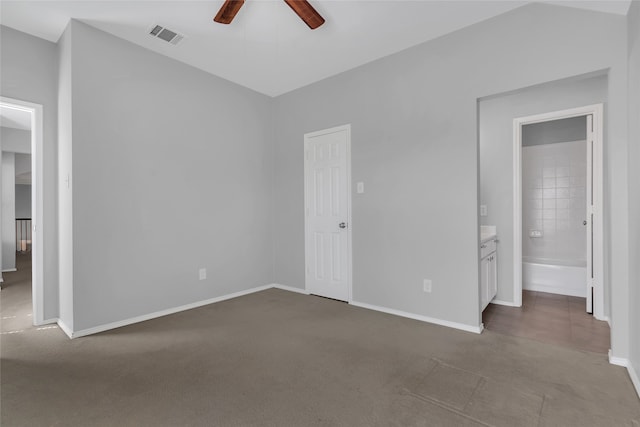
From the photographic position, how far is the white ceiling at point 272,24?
2572mm

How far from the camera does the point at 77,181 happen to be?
283 centimetres

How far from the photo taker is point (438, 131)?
3086 millimetres

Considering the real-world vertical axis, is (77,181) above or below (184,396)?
above

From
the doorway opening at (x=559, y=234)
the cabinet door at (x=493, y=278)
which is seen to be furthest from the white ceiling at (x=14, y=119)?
the doorway opening at (x=559, y=234)

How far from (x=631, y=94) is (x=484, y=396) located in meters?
2.25

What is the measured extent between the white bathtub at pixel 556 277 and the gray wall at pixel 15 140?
338 inches

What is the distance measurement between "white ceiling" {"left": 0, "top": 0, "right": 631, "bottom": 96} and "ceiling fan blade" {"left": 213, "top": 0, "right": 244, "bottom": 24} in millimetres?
272

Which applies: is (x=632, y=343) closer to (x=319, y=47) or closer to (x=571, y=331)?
(x=571, y=331)

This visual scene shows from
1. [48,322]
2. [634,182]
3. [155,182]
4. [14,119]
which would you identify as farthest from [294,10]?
[14,119]

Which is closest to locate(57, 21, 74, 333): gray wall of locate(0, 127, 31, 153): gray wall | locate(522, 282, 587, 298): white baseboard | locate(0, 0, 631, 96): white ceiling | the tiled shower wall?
locate(0, 0, 631, 96): white ceiling

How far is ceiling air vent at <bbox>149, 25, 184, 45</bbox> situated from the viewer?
115 inches

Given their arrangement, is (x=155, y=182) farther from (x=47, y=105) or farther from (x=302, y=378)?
(x=302, y=378)

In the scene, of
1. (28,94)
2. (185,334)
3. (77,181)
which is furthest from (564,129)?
(28,94)

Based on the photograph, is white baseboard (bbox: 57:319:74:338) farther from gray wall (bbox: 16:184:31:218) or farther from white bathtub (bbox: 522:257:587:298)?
gray wall (bbox: 16:184:31:218)
